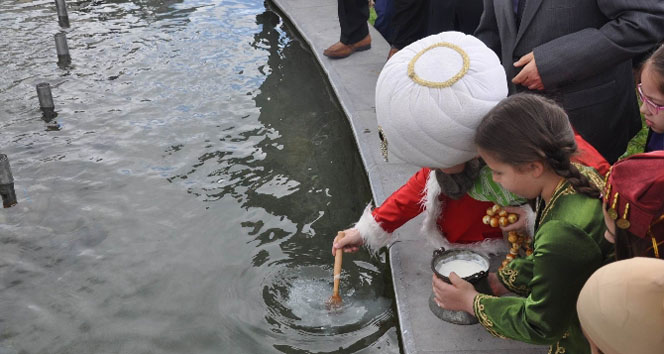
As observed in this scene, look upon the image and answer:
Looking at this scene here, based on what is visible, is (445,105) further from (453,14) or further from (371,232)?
(453,14)

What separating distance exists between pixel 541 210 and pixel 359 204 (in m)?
2.41

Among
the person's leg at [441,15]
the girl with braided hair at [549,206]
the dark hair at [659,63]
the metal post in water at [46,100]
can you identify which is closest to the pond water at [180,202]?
the metal post in water at [46,100]

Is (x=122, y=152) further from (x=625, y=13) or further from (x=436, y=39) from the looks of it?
(x=625, y=13)

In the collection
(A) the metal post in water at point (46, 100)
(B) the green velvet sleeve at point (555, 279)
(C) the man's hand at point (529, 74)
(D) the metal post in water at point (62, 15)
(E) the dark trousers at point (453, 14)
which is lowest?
(D) the metal post in water at point (62, 15)

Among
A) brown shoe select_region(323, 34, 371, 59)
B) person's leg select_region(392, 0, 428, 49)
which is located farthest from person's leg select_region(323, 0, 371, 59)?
person's leg select_region(392, 0, 428, 49)

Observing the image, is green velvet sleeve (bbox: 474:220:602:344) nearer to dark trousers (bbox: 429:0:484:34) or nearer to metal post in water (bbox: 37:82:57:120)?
dark trousers (bbox: 429:0:484:34)

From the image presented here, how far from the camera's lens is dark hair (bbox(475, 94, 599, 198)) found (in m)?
2.51

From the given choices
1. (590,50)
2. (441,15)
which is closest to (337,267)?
(590,50)

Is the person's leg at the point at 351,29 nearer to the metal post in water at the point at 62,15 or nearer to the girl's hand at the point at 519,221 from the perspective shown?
the metal post in water at the point at 62,15

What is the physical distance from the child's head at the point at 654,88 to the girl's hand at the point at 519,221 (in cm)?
64

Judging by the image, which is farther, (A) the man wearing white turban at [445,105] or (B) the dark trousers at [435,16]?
(B) the dark trousers at [435,16]

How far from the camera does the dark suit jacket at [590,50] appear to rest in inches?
127

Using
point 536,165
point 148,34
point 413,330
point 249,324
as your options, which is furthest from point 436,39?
point 148,34

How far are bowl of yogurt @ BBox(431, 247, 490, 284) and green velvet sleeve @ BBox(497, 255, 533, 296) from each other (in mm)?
256
